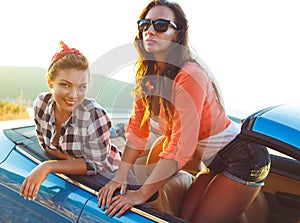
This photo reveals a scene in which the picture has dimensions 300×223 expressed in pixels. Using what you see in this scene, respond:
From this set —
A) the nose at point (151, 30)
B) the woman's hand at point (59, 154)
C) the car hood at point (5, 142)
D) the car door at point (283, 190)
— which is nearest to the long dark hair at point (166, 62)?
the nose at point (151, 30)

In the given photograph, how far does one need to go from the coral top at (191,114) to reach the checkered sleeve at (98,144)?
29 cm

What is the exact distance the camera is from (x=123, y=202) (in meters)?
1.58

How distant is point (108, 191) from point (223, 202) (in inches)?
21.8

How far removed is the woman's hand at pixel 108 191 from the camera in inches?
63.2

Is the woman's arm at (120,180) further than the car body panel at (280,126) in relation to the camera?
Yes

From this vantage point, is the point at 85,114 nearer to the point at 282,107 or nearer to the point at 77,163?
the point at 77,163

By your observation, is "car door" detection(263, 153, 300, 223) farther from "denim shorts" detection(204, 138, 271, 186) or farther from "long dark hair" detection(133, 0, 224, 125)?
"long dark hair" detection(133, 0, 224, 125)

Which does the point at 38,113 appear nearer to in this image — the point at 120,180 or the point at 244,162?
the point at 120,180

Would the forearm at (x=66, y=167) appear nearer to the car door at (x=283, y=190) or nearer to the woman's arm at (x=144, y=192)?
the woman's arm at (x=144, y=192)

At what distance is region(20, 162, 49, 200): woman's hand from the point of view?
1.76 m

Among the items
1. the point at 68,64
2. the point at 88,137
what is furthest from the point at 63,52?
the point at 88,137

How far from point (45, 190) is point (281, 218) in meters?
1.36

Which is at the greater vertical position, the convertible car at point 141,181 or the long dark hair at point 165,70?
the long dark hair at point 165,70

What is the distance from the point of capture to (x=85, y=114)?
1868 mm
